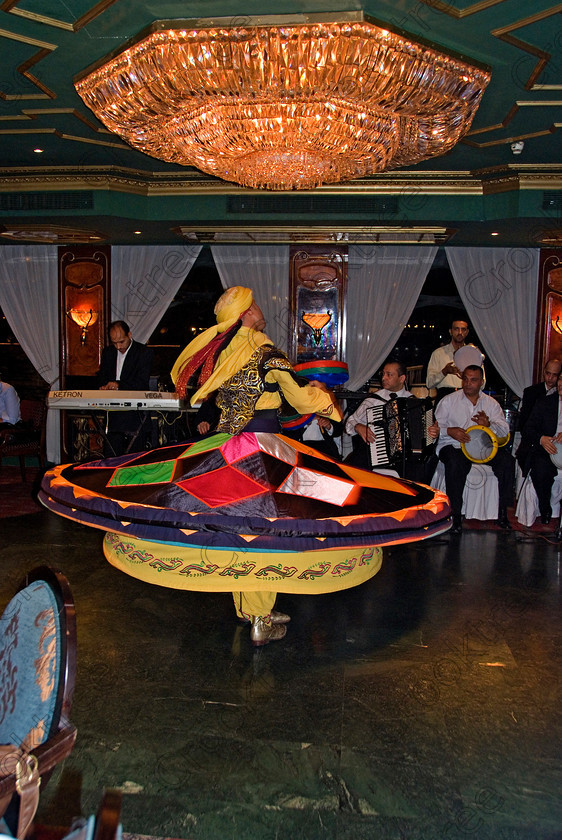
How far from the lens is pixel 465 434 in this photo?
18.4 ft

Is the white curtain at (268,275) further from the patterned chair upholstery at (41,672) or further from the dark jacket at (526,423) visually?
the patterned chair upholstery at (41,672)

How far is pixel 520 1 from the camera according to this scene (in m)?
3.41

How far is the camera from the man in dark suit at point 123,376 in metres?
6.20

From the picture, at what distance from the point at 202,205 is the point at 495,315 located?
12.7ft

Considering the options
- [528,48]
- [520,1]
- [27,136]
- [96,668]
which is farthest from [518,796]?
[27,136]

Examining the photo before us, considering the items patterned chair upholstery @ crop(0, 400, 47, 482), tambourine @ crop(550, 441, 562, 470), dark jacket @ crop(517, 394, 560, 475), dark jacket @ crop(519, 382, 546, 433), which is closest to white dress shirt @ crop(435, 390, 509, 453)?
dark jacket @ crop(517, 394, 560, 475)

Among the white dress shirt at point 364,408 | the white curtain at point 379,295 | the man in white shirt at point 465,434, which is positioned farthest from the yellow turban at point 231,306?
the white curtain at point 379,295

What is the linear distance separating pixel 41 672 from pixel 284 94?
2934 millimetres

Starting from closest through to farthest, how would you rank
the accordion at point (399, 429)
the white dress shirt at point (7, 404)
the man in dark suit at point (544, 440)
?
1. the accordion at point (399, 429)
2. the man in dark suit at point (544, 440)
3. the white dress shirt at point (7, 404)

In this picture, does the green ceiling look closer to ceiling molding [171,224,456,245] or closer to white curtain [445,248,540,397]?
ceiling molding [171,224,456,245]

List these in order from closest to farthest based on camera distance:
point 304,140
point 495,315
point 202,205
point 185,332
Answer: point 304,140 < point 202,205 < point 495,315 < point 185,332

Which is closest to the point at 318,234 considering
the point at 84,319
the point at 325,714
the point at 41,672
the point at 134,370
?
the point at 134,370

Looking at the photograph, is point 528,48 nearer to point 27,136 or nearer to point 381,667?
point 381,667

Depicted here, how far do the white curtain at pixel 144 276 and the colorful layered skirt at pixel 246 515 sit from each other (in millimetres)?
5509
